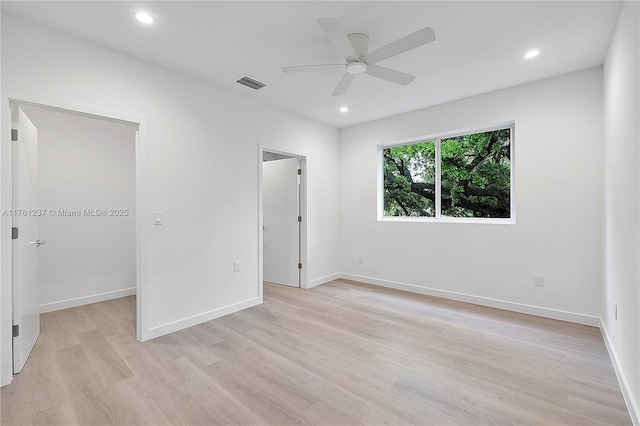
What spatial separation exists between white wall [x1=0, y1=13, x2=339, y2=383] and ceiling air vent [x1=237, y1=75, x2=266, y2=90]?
180mm

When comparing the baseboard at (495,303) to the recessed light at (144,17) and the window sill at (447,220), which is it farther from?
the recessed light at (144,17)

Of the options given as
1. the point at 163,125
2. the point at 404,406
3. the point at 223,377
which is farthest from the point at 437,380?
the point at 163,125

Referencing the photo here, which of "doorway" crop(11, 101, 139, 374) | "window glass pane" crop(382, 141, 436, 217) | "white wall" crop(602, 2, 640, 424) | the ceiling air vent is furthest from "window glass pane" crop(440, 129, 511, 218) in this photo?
"doorway" crop(11, 101, 139, 374)

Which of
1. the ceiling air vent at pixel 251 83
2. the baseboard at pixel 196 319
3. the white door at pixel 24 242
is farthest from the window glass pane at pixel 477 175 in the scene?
the white door at pixel 24 242

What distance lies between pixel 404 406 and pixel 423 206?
3092mm

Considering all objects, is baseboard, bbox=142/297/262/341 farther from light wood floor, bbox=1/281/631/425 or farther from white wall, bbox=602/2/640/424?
white wall, bbox=602/2/640/424

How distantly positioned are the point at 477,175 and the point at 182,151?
369 cm

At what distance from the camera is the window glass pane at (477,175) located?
12.2 feet

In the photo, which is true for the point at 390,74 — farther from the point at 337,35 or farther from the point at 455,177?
the point at 455,177

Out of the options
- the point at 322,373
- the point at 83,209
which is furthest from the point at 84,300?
the point at 322,373

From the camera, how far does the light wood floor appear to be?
179 cm

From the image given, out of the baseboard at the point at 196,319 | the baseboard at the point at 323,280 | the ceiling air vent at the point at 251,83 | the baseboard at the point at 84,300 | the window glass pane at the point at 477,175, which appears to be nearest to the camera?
the baseboard at the point at 196,319

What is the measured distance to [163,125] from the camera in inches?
116

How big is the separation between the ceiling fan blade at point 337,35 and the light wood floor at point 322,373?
2.45 m
